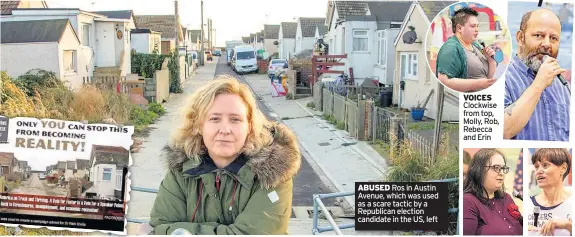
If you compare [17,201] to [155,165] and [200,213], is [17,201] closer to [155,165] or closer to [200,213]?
[155,165]

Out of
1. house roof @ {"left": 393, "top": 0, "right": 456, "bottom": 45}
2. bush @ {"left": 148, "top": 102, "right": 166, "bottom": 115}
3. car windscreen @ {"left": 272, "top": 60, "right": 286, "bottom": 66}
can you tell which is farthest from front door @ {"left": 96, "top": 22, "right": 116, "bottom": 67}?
car windscreen @ {"left": 272, "top": 60, "right": 286, "bottom": 66}

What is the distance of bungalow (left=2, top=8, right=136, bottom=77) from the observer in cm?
531

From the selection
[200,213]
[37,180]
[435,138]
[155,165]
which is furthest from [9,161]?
[435,138]

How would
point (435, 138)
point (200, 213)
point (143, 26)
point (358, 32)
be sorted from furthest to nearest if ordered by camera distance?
point (358, 32), point (143, 26), point (435, 138), point (200, 213)

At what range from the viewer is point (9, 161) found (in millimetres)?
5047

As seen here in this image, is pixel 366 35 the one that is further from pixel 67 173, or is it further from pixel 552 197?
pixel 67 173

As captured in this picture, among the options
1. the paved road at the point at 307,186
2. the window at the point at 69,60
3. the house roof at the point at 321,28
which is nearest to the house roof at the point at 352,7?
the house roof at the point at 321,28

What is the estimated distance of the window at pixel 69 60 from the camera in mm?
5402

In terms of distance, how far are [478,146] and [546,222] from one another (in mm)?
829

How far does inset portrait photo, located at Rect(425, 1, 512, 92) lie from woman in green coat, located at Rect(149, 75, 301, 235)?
197 cm

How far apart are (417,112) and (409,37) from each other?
2.77ft

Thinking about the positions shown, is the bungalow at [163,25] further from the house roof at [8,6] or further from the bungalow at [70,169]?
the bungalow at [70,169]

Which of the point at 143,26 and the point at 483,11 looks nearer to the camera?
the point at 483,11
